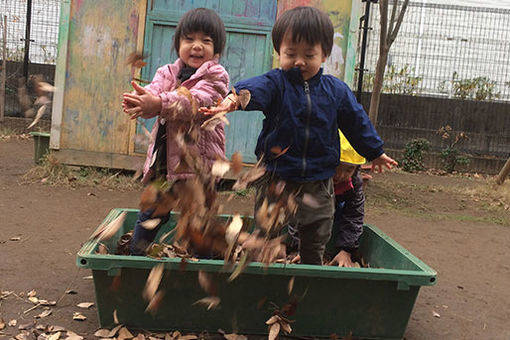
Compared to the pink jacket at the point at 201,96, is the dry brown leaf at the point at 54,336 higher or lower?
lower

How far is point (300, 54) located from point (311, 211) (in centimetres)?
72

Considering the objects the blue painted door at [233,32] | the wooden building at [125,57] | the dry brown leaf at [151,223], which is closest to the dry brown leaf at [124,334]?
the dry brown leaf at [151,223]

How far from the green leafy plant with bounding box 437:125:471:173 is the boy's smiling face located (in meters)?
7.74

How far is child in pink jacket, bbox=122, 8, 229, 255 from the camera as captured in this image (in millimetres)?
2627

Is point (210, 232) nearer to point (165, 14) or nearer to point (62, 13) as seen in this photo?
point (165, 14)

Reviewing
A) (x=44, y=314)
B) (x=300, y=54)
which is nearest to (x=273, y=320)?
(x=44, y=314)

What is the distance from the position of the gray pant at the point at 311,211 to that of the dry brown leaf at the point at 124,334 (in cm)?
79

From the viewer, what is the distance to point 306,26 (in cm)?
238

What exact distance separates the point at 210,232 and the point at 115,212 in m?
0.99

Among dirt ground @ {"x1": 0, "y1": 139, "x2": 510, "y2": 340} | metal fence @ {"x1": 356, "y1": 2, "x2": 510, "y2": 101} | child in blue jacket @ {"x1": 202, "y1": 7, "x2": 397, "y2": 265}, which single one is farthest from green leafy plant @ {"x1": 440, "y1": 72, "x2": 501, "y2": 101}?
child in blue jacket @ {"x1": 202, "y1": 7, "x2": 397, "y2": 265}

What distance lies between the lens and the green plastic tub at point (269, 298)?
7.16ft

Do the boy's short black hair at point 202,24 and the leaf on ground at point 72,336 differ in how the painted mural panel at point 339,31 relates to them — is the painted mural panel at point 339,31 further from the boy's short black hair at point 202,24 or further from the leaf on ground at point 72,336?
the leaf on ground at point 72,336

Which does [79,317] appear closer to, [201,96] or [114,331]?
[114,331]

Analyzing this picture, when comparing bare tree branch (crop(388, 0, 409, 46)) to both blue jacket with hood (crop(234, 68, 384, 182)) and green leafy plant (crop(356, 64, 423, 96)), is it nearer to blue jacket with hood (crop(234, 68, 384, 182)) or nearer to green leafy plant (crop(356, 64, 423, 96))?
green leafy plant (crop(356, 64, 423, 96))
